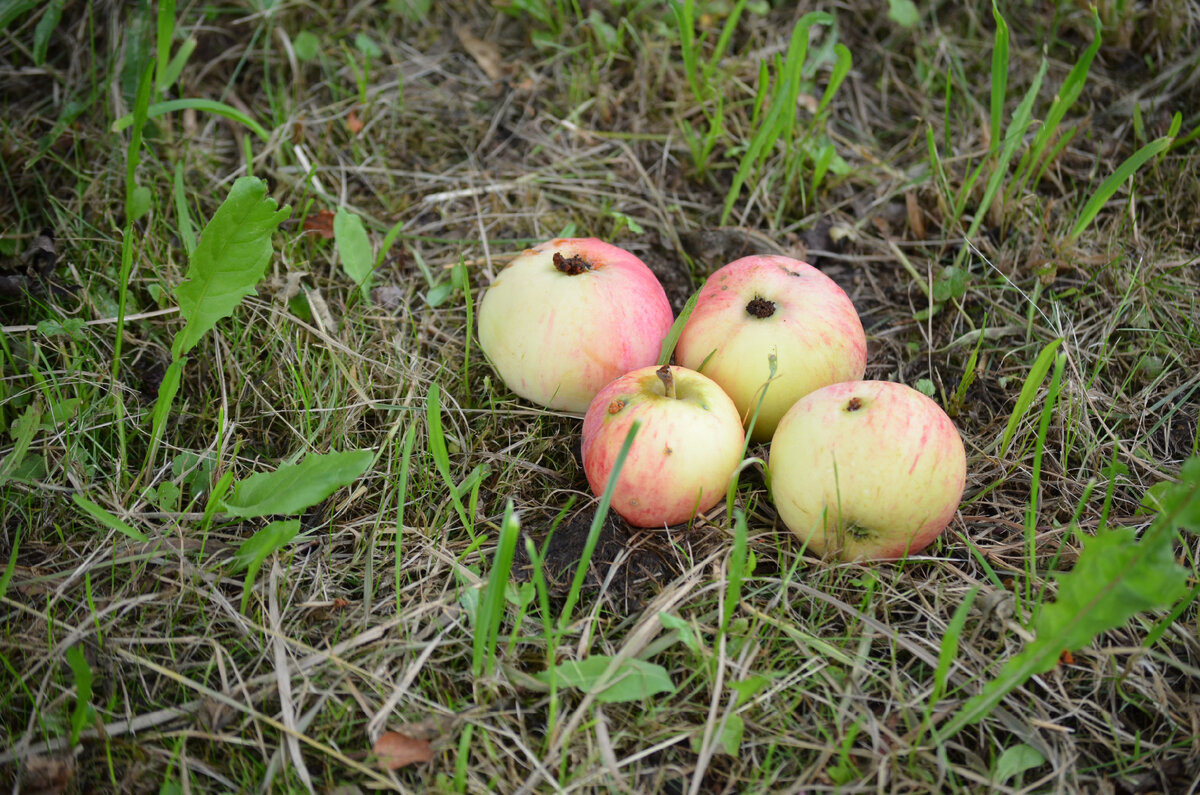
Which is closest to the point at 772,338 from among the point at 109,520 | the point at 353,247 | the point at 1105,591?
the point at 1105,591

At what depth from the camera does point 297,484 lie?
5.86 ft

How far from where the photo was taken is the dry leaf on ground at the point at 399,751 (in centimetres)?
151


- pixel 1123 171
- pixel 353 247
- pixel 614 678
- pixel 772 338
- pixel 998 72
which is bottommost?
pixel 614 678

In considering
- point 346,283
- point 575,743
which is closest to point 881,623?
point 575,743

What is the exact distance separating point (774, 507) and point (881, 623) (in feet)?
1.28

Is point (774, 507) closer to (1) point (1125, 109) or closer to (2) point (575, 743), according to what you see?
(2) point (575, 743)

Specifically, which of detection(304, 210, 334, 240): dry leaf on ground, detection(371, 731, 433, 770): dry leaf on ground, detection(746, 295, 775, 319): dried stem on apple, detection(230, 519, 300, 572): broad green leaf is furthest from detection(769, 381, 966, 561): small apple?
detection(304, 210, 334, 240): dry leaf on ground

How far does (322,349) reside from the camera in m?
2.39

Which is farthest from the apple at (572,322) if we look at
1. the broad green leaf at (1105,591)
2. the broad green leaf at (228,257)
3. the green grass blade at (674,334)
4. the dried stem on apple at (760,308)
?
the broad green leaf at (1105,591)

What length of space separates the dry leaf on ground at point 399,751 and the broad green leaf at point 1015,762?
1.06 metres

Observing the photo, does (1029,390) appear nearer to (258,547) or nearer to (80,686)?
(258,547)

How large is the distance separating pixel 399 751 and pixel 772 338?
4.01 ft

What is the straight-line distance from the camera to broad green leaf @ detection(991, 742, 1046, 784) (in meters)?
1.52

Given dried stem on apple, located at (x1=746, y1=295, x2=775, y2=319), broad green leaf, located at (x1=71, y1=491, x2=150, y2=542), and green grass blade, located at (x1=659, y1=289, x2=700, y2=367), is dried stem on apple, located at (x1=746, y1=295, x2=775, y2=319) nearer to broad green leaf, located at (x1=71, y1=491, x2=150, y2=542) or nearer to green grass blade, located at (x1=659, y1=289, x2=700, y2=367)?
green grass blade, located at (x1=659, y1=289, x2=700, y2=367)
